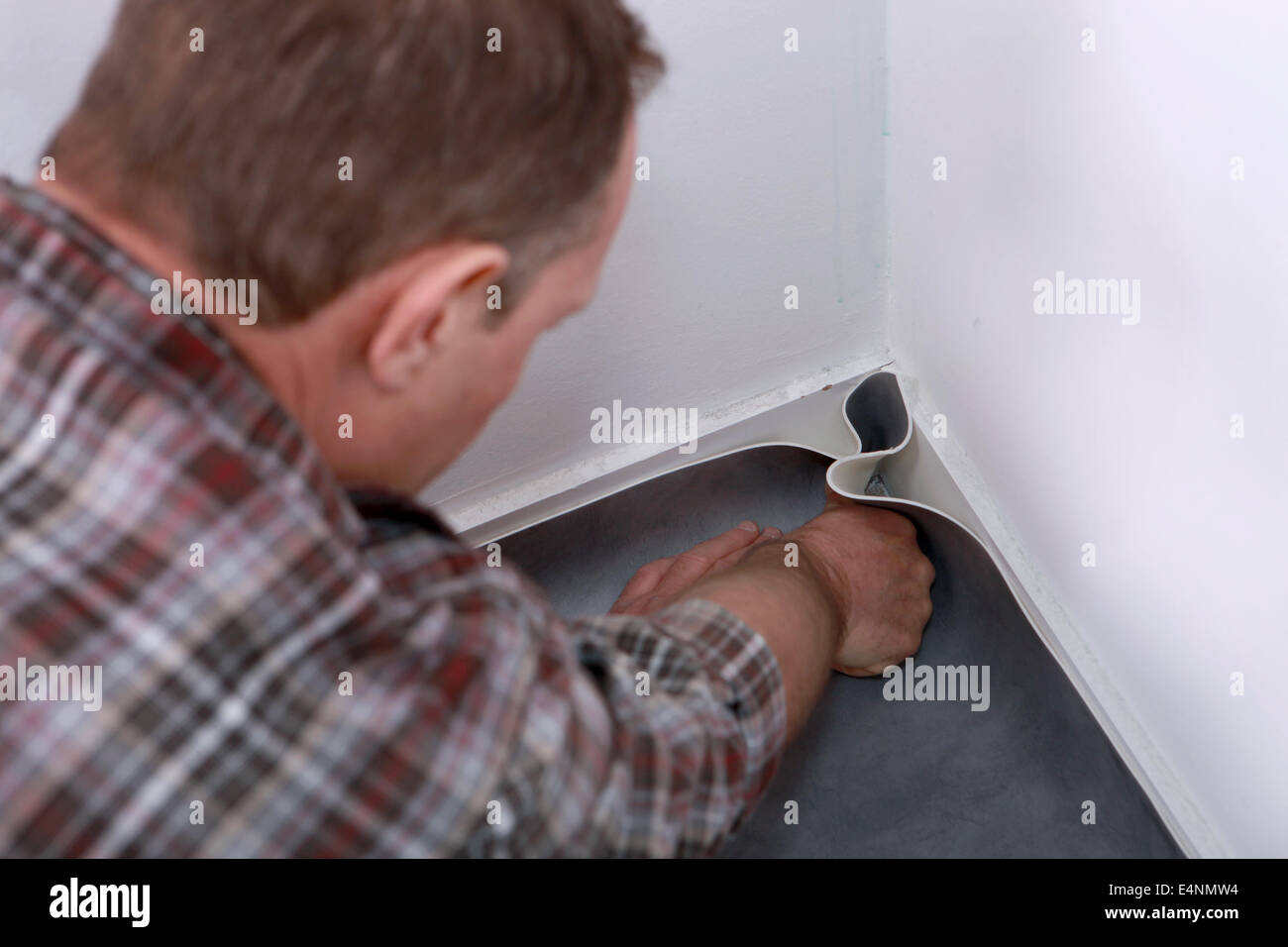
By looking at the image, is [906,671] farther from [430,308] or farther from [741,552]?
[430,308]

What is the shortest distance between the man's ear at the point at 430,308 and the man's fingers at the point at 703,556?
591 millimetres

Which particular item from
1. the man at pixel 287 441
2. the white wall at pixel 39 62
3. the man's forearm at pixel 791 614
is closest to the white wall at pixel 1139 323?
the man's forearm at pixel 791 614

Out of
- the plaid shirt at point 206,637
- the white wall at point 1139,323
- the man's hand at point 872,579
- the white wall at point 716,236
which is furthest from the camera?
the man's hand at point 872,579

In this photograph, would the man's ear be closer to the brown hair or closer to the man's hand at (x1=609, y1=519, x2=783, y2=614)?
the brown hair

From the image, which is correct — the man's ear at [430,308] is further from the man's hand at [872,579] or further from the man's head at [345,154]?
the man's hand at [872,579]

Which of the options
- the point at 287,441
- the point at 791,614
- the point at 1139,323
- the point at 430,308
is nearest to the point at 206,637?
the point at 287,441

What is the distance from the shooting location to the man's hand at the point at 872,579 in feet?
3.57

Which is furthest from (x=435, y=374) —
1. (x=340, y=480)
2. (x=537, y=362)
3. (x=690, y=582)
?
(x=690, y=582)

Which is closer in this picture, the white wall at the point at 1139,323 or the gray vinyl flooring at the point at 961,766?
the white wall at the point at 1139,323

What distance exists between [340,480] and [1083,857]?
74cm

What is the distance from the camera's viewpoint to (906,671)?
1118mm

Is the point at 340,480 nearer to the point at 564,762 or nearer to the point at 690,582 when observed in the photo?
the point at 564,762

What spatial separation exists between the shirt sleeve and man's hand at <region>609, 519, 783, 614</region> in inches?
13.5
